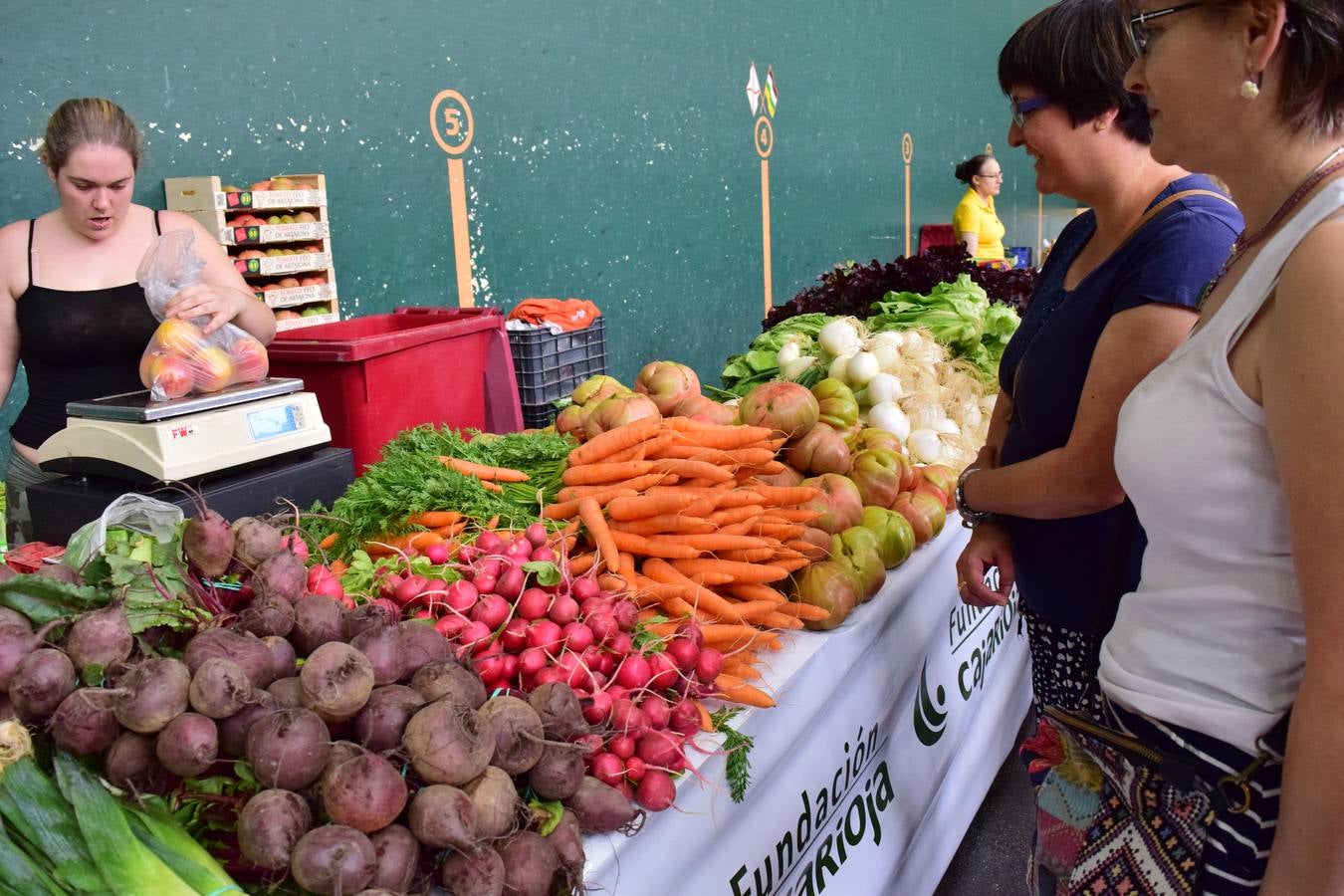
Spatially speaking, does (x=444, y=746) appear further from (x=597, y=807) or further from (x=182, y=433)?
(x=182, y=433)

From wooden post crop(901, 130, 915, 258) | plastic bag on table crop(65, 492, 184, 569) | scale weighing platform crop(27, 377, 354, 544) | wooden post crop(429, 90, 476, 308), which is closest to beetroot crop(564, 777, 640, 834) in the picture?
plastic bag on table crop(65, 492, 184, 569)

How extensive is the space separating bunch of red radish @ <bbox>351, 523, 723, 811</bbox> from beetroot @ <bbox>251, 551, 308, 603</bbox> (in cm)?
19

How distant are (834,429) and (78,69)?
3.06 meters

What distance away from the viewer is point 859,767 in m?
2.16

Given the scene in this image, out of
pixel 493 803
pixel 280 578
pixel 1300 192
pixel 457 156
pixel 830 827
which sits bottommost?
pixel 830 827

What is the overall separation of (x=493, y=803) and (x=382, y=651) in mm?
257

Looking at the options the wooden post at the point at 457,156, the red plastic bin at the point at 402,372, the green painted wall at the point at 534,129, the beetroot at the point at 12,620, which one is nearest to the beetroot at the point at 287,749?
the beetroot at the point at 12,620

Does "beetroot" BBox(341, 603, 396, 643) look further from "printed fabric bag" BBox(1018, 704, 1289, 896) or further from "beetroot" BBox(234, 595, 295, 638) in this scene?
"printed fabric bag" BBox(1018, 704, 1289, 896)

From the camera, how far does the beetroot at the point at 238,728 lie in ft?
3.69

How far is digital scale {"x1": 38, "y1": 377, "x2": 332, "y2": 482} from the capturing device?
2.04 meters

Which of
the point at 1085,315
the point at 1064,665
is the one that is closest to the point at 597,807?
the point at 1064,665

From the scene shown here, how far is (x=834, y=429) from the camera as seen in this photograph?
2.75 meters

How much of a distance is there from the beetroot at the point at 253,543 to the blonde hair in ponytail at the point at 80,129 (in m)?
1.76

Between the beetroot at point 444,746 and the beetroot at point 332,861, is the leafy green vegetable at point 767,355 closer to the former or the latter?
the beetroot at point 444,746
